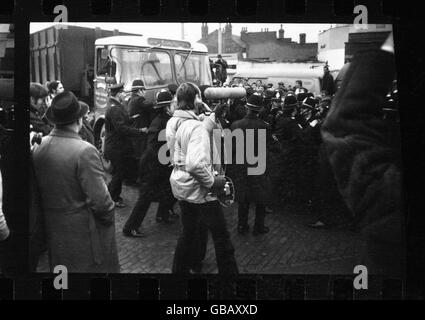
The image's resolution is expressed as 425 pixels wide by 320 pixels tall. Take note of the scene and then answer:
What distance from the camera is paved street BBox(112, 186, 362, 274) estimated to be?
502 cm

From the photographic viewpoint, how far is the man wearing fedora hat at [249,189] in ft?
16.5

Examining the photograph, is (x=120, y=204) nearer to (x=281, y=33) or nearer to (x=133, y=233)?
(x=133, y=233)

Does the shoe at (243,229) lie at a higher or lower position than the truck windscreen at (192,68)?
lower

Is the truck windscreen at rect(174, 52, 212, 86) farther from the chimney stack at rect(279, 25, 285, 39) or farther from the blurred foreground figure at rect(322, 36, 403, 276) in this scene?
the blurred foreground figure at rect(322, 36, 403, 276)

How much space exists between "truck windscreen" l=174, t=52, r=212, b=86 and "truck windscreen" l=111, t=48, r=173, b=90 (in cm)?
12

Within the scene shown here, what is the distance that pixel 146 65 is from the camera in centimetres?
544

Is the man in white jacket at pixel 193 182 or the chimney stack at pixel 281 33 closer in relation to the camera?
the man in white jacket at pixel 193 182

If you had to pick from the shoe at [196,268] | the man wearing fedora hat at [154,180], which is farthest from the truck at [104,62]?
the shoe at [196,268]

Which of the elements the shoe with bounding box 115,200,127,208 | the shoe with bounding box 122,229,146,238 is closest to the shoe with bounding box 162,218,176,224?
the shoe with bounding box 122,229,146,238

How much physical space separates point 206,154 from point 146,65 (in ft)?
4.47

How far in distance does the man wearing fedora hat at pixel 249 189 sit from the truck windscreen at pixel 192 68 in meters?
0.66

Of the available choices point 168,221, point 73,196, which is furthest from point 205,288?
point 73,196

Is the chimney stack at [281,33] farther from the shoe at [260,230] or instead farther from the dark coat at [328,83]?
the shoe at [260,230]

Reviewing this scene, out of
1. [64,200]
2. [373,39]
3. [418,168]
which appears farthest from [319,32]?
[64,200]
